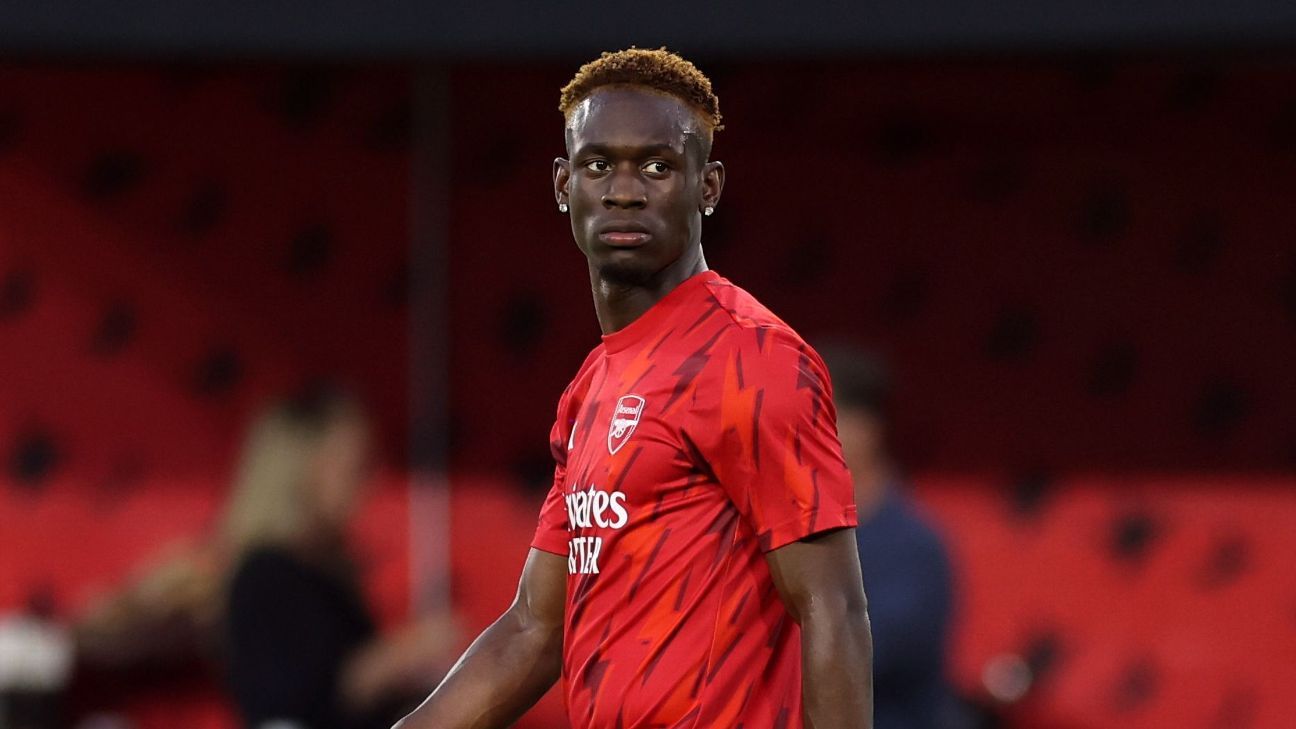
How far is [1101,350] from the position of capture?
6.09 metres

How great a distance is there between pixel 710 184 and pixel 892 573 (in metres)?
1.80

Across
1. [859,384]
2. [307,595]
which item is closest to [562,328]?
[307,595]

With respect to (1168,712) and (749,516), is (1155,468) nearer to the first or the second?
(1168,712)

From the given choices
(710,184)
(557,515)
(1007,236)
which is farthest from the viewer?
(1007,236)

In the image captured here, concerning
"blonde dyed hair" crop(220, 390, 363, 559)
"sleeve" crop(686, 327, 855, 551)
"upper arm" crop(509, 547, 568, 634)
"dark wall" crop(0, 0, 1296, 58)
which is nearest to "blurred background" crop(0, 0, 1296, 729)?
"dark wall" crop(0, 0, 1296, 58)

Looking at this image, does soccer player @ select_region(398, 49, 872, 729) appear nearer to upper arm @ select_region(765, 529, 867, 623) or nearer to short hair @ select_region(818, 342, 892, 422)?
upper arm @ select_region(765, 529, 867, 623)

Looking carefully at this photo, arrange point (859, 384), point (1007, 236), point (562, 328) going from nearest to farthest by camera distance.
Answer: point (859, 384), point (1007, 236), point (562, 328)

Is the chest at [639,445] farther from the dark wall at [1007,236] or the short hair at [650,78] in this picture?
the dark wall at [1007,236]

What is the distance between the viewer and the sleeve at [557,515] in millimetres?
2879

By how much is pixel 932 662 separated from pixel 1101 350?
203 centimetres

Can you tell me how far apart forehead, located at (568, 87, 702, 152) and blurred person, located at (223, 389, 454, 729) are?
8.09ft

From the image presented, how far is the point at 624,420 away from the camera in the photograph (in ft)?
8.54

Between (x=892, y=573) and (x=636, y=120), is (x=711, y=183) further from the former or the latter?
(x=892, y=573)

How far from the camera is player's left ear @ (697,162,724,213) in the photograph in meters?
2.72
